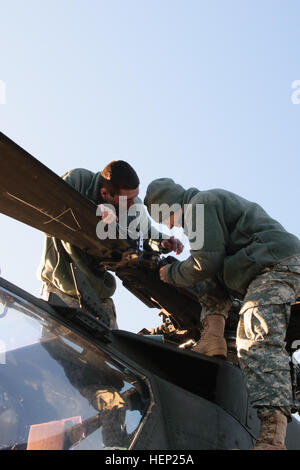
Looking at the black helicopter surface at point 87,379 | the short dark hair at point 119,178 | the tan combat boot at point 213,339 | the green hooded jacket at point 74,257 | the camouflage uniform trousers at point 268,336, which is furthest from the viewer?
the green hooded jacket at point 74,257

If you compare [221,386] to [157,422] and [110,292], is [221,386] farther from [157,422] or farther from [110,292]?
[110,292]

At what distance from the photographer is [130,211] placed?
15.3 feet

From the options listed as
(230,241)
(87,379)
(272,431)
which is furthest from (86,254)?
(272,431)

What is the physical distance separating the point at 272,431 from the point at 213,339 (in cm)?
113

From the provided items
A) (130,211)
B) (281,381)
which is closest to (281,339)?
(281,381)

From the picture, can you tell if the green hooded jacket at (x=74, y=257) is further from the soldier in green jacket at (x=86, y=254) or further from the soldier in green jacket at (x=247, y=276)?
the soldier in green jacket at (x=247, y=276)

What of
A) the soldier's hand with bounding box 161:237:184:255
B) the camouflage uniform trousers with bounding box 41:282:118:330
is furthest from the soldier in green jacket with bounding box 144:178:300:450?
the camouflage uniform trousers with bounding box 41:282:118:330

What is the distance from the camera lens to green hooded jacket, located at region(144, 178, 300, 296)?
3.66 meters

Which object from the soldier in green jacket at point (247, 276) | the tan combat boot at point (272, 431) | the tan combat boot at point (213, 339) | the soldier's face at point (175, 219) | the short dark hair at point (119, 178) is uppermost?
the short dark hair at point (119, 178)

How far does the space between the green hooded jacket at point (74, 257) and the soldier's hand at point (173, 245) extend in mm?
82

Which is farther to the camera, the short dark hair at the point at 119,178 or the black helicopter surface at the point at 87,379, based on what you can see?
the short dark hair at the point at 119,178

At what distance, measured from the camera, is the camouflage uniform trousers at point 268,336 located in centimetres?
307

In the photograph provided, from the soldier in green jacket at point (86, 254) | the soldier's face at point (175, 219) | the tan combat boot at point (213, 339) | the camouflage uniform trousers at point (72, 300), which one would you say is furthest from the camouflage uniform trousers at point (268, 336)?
the camouflage uniform trousers at point (72, 300)
